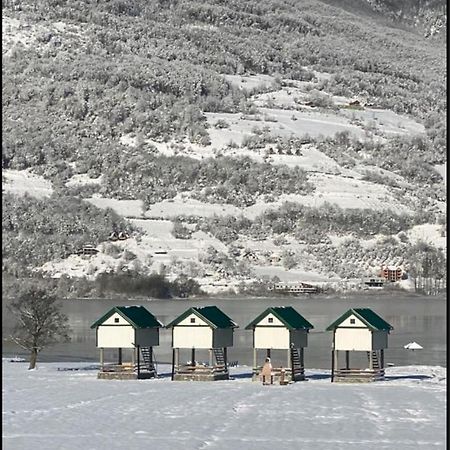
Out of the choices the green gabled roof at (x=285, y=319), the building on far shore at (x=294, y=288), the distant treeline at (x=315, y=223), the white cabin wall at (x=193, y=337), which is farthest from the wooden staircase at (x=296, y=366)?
the distant treeline at (x=315, y=223)

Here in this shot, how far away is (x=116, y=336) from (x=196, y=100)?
106986 mm

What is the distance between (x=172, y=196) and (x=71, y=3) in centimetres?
4142

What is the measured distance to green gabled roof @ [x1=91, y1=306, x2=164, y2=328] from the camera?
110 ft

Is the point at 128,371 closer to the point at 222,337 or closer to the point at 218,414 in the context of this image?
the point at 222,337

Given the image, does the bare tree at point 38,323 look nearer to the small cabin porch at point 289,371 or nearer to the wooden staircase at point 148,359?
the wooden staircase at point 148,359

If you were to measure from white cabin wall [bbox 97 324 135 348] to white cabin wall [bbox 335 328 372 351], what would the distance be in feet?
14.1

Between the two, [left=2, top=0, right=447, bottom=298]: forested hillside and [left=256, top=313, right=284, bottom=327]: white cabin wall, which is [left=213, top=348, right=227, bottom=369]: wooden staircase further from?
[left=2, top=0, right=447, bottom=298]: forested hillside

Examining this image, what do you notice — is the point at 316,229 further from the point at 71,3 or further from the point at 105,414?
the point at 105,414

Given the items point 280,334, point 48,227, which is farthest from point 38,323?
point 48,227

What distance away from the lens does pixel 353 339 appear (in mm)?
32844

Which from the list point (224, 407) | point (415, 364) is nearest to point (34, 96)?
point (415, 364)

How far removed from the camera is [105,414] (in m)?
24.3

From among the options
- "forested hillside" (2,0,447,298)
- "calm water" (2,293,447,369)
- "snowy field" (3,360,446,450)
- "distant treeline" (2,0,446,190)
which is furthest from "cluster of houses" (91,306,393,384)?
"distant treeline" (2,0,446,190)

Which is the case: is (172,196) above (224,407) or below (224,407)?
above
